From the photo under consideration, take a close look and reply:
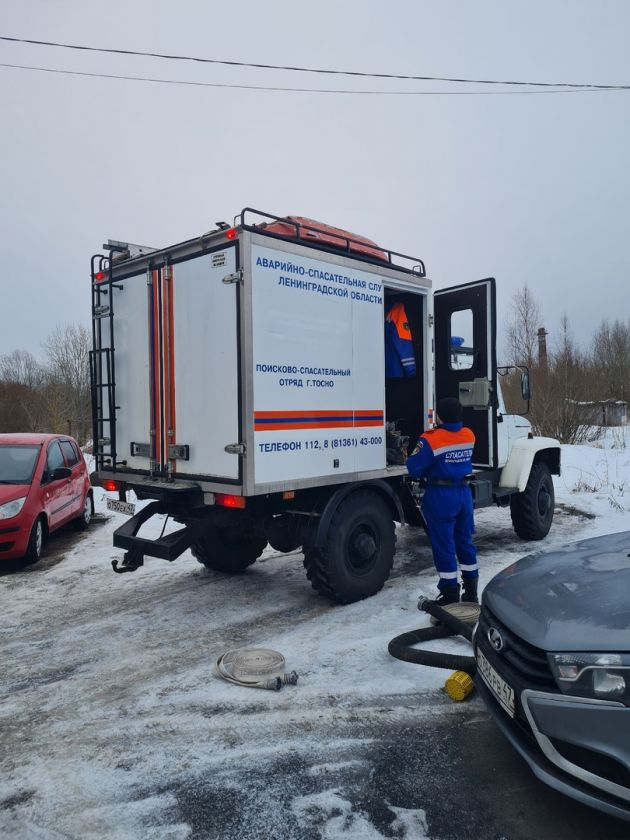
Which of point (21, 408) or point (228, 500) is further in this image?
point (21, 408)

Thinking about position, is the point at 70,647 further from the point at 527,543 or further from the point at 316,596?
the point at 527,543

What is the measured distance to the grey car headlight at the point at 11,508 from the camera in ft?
22.1

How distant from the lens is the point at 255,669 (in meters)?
3.95

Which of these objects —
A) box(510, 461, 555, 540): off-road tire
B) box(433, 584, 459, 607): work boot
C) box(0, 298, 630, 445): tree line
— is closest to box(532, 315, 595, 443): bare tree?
box(0, 298, 630, 445): tree line

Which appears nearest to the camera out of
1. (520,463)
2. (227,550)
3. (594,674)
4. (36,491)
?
(594,674)

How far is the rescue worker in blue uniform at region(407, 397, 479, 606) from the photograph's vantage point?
16.4 feet

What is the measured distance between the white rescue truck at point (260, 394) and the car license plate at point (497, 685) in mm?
2188

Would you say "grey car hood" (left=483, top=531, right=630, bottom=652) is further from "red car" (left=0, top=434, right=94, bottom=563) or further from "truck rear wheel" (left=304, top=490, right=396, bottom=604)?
"red car" (left=0, top=434, right=94, bottom=563)

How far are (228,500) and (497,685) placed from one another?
8.45ft

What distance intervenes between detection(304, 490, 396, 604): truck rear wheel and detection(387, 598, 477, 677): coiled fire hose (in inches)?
28.2

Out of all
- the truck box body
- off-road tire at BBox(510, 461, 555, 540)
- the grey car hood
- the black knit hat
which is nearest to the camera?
the grey car hood

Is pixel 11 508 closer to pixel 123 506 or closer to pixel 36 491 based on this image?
pixel 36 491

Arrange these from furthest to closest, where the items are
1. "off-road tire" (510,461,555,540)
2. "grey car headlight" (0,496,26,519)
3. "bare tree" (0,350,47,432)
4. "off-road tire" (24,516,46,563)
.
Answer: "bare tree" (0,350,47,432), "off-road tire" (510,461,555,540), "off-road tire" (24,516,46,563), "grey car headlight" (0,496,26,519)

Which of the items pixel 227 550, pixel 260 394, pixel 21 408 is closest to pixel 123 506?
pixel 227 550
